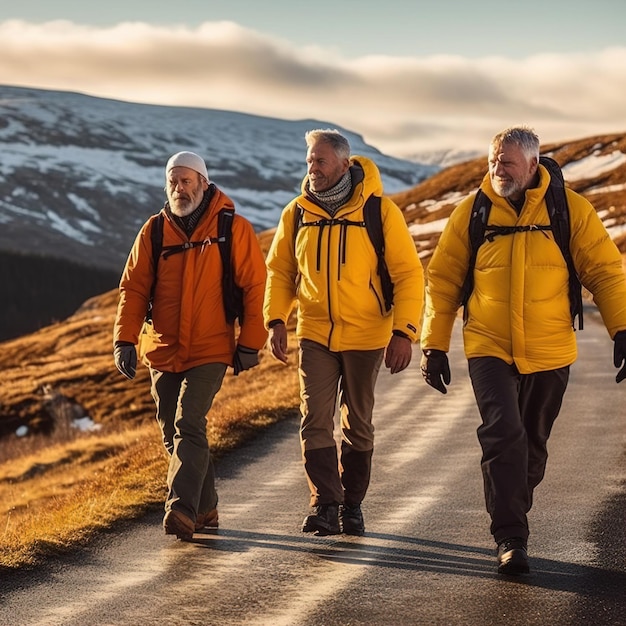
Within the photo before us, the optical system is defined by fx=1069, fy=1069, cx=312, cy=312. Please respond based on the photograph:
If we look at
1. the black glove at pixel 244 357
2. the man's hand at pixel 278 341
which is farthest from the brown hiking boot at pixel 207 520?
the man's hand at pixel 278 341

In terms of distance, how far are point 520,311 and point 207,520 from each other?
2.80 meters

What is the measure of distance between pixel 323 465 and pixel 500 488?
1527mm

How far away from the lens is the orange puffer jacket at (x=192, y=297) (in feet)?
→ 24.7

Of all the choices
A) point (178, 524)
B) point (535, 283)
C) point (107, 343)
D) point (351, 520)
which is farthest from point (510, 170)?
point (107, 343)

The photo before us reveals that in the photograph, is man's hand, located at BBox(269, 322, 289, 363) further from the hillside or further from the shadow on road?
the hillside

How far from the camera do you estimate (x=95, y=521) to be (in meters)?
8.17

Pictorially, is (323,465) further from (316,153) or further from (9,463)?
(9,463)

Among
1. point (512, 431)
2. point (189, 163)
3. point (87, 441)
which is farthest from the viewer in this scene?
point (87, 441)

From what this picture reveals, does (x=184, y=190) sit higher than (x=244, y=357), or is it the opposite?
(x=184, y=190)

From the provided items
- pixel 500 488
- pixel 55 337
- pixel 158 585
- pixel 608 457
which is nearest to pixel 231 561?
pixel 158 585

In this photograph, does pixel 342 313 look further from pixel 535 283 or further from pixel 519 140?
pixel 519 140

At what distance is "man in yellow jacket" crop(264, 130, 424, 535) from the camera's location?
743cm

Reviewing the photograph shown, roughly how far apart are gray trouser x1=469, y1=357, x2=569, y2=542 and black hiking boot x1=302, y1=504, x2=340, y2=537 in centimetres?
133

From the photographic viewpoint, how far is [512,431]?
6.44 metres
